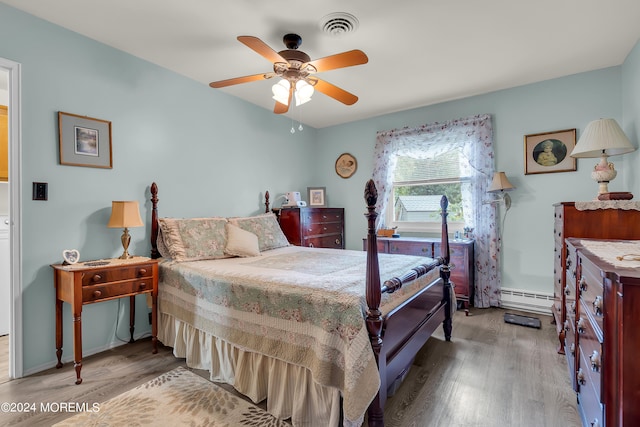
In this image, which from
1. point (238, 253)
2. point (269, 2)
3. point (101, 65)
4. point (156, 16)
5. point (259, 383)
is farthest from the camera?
point (238, 253)

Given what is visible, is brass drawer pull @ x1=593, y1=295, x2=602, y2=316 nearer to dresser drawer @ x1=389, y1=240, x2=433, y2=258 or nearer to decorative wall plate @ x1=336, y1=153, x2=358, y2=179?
dresser drawer @ x1=389, y1=240, x2=433, y2=258

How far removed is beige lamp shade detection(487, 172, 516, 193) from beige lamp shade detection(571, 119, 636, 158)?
1031mm

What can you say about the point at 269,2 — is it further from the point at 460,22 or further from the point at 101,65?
the point at 101,65

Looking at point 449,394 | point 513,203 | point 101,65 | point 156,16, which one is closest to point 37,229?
point 101,65

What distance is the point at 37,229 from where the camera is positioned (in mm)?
2262

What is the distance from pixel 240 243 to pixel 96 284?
1.15 m

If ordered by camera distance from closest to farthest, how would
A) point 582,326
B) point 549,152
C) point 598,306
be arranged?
1. point 598,306
2. point 582,326
3. point 549,152

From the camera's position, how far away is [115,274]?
7.52ft

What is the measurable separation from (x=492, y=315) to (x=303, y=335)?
272 centimetres

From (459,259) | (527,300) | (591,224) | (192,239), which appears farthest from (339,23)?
(527,300)

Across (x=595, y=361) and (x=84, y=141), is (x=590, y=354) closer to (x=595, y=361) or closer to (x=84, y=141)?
(x=595, y=361)

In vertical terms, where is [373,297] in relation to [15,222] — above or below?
below

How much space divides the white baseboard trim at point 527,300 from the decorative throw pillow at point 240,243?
9.76 ft

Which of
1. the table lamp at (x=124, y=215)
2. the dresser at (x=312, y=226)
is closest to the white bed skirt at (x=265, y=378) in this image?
the table lamp at (x=124, y=215)
